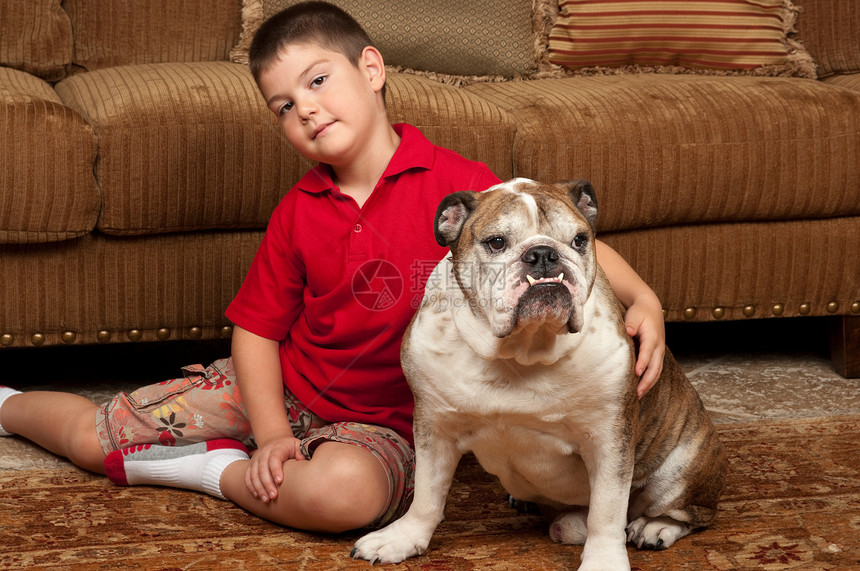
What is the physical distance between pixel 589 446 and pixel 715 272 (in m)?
1.10

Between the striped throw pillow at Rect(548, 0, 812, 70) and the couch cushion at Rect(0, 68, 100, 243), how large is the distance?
1.49 metres

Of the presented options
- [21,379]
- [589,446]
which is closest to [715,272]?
[589,446]

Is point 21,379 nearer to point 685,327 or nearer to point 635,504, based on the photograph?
point 635,504

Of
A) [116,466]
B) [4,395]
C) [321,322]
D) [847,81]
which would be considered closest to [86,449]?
[116,466]

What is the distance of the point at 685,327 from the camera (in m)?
2.84

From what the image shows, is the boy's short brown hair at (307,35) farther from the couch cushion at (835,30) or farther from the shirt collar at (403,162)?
the couch cushion at (835,30)

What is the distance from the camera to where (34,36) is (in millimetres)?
2584

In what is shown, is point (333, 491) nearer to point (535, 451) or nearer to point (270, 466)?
point (270, 466)

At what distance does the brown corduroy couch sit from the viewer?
1970 millimetres

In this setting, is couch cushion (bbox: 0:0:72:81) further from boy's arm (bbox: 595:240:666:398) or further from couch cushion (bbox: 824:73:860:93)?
couch cushion (bbox: 824:73:860:93)

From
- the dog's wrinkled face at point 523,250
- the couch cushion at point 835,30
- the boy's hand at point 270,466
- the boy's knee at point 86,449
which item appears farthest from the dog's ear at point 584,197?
the couch cushion at point 835,30

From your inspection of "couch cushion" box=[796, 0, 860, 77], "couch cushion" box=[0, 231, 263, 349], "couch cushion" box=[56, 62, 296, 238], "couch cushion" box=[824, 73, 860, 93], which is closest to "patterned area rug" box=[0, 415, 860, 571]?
"couch cushion" box=[0, 231, 263, 349]

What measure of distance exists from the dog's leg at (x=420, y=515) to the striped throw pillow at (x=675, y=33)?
1.73 meters

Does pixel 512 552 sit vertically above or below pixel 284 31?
below
